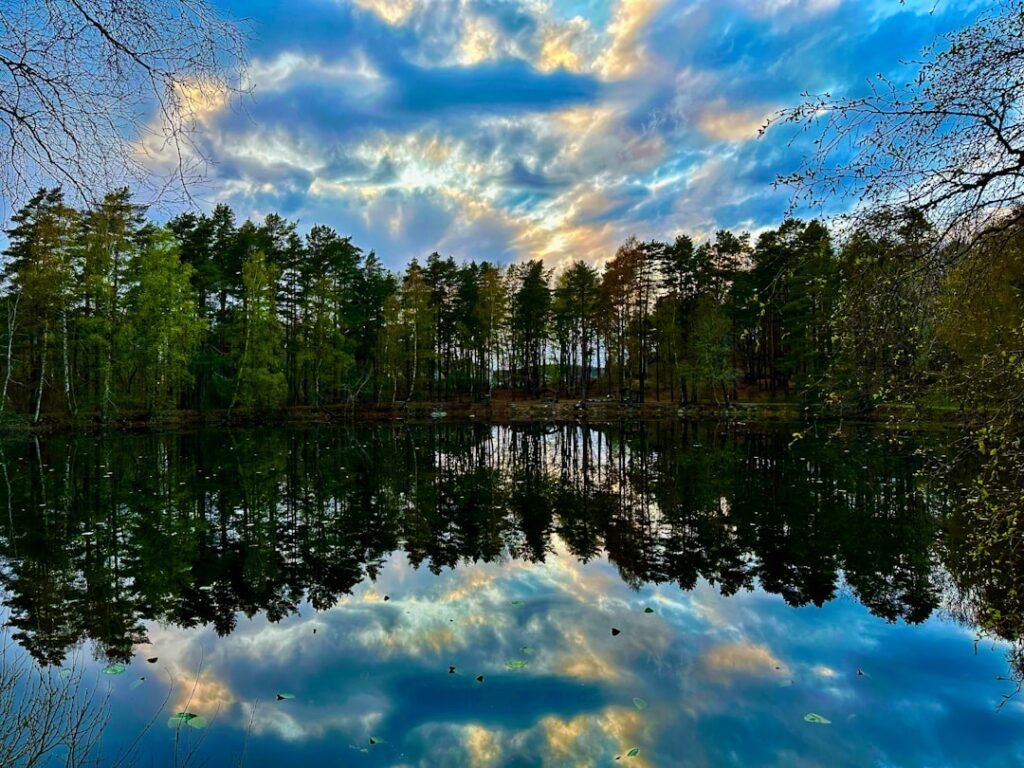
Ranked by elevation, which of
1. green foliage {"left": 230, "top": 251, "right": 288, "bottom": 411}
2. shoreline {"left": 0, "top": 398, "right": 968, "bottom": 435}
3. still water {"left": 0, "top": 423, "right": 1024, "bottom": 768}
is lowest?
still water {"left": 0, "top": 423, "right": 1024, "bottom": 768}

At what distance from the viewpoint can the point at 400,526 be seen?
11.5 meters

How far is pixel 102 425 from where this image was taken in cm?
3278

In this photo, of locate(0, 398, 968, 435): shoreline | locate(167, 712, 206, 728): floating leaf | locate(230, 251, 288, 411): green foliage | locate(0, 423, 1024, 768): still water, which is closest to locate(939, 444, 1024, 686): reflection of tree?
locate(0, 423, 1024, 768): still water

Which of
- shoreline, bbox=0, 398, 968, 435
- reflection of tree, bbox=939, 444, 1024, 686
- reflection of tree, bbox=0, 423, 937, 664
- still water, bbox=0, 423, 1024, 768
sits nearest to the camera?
reflection of tree, bbox=939, 444, 1024, 686

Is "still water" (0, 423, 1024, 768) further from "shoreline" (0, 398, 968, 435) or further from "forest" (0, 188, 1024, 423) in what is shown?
"shoreline" (0, 398, 968, 435)

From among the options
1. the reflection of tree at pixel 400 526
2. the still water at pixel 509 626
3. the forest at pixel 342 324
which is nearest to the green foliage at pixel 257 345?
the forest at pixel 342 324

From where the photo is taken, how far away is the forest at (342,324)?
31.3 m

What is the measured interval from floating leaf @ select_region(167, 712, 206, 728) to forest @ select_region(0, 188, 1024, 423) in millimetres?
12185

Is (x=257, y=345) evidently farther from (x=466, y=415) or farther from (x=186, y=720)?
(x=186, y=720)

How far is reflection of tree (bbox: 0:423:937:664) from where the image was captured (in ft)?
25.6

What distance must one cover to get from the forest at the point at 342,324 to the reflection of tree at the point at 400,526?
182 inches

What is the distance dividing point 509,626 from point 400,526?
16.7ft

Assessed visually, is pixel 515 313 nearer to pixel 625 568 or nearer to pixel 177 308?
pixel 177 308

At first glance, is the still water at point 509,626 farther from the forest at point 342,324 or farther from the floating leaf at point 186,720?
the forest at point 342,324
